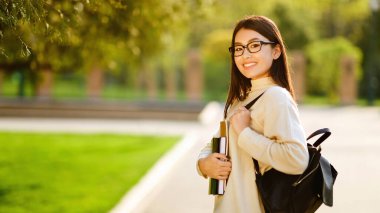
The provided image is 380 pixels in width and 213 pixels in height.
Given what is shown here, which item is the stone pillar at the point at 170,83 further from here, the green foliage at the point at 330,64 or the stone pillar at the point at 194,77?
the green foliage at the point at 330,64

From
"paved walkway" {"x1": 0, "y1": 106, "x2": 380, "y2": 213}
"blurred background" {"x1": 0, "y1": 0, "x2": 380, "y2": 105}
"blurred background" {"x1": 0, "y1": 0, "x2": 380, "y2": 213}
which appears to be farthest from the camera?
"blurred background" {"x1": 0, "y1": 0, "x2": 380, "y2": 105}

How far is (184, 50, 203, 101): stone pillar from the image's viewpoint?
1345 inches

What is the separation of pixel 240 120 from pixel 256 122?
0.08 meters

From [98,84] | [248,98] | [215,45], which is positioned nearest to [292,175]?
[248,98]

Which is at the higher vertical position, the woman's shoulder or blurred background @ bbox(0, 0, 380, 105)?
blurred background @ bbox(0, 0, 380, 105)

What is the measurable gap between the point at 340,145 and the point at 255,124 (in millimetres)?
11324

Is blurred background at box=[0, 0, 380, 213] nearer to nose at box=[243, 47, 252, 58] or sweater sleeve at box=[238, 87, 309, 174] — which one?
nose at box=[243, 47, 252, 58]

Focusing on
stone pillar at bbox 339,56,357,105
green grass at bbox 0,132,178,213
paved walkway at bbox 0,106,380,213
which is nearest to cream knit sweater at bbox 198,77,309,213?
paved walkway at bbox 0,106,380,213

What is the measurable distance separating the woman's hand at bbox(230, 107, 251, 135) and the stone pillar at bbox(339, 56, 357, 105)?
3220 centimetres

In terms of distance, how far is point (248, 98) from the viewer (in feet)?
9.37

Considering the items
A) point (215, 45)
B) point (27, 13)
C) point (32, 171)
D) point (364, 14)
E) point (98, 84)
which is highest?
point (364, 14)

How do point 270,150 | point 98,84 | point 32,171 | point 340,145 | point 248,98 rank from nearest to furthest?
point 270,150 < point 248,98 < point 32,171 < point 340,145 < point 98,84

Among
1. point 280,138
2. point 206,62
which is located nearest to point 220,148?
point 280,138

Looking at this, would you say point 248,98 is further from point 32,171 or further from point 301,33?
point 301,33
